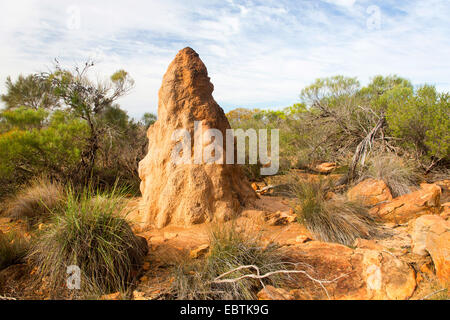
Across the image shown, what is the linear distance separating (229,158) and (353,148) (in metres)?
6.34

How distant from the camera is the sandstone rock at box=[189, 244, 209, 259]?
3627 mm

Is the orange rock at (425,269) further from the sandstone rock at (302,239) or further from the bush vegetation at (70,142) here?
the bush vegetation at (70,142)

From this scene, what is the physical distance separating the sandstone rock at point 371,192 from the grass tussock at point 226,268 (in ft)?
10.8

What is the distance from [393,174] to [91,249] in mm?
6152

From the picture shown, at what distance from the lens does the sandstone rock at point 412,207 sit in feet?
18.1

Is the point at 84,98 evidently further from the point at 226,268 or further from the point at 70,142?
the point at 226,268

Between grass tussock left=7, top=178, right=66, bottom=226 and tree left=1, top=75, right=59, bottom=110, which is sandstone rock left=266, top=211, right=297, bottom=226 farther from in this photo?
tree left=1, top=75, right=59, bottom=110

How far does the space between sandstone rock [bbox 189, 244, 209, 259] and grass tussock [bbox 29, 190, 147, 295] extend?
62 centimetres

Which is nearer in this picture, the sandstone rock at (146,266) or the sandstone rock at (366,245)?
the sandstone rock at (146,266)

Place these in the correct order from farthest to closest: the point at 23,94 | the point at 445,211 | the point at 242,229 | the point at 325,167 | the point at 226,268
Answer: the point at 23,94, the point at 325,167, the point at 445,211, the point at 242,229, the point at 226,268

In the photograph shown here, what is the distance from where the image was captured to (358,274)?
131 inches

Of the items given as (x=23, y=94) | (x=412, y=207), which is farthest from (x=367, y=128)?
(x=23, y=94)

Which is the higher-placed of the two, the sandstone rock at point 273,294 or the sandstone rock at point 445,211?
the sandstone rock at point 445,211

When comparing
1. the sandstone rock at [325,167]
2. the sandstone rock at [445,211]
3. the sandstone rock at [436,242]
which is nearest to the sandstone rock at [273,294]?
the sandstone rock at [436,242]
